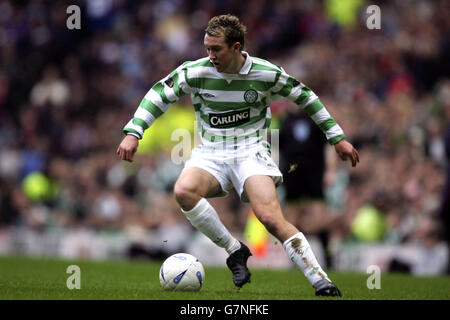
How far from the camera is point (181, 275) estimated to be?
21.1 feet

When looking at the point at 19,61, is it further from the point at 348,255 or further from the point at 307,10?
the point at 348,255

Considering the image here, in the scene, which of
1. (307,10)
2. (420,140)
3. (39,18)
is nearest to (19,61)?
(39,18)

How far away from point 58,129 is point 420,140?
748cm

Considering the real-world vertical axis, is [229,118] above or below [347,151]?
above

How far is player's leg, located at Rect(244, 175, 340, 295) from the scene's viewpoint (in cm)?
613

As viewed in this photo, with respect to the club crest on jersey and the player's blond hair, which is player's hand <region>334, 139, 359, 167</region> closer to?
the player's blond hair

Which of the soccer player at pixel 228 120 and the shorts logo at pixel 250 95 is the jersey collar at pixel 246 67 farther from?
the shorts logo at pixel 250 95

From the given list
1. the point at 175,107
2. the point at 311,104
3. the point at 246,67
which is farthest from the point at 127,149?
the point at 175,107

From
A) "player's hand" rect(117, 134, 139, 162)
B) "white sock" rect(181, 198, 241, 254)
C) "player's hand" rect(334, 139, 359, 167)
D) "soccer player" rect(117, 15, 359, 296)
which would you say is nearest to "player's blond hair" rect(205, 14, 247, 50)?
"soccer player" rect(117, 15, 359, 296)

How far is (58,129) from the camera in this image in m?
16.8

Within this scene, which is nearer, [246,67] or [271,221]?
[271,221]

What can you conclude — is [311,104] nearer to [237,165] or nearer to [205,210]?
[237,165]

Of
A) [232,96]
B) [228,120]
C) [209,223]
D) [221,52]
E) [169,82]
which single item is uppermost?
[221,52]

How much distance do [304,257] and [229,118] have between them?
125 cm
